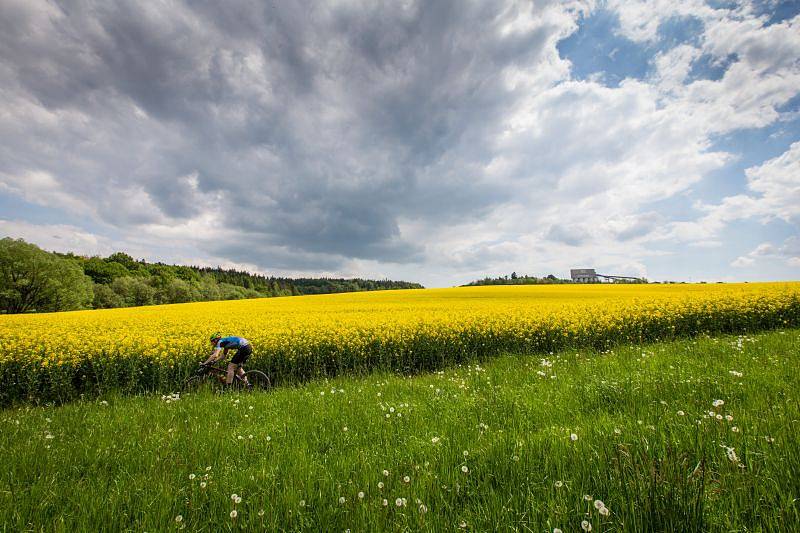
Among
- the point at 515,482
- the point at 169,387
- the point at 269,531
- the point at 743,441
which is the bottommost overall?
the point at 169,387

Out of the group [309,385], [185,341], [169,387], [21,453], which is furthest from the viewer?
[185,341]

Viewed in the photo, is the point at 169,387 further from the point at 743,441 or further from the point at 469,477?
the point at 743,441

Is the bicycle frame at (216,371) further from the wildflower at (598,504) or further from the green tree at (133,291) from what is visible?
the green tree at (133,291)

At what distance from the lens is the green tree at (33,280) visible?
162 feet

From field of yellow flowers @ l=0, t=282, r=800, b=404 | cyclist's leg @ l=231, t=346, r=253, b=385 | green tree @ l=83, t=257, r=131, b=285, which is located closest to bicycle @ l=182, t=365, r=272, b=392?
cyclist's leg @ l=231, t=346, r=253, b=385

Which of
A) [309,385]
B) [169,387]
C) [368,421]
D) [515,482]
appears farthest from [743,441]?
[169,387]

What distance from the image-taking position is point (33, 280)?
51.2 metres

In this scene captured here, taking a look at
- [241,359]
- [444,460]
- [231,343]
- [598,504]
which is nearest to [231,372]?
[241,359]

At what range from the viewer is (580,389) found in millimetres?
5340

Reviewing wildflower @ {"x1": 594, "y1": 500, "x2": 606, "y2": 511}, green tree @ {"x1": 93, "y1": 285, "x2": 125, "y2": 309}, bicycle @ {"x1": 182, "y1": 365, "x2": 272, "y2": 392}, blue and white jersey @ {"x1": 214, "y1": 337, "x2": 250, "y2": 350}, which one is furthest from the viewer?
green tree @ {"x1": 93, "y1": 285, "x2": 125, "y2": 309}

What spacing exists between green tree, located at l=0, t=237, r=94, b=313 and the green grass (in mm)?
66907

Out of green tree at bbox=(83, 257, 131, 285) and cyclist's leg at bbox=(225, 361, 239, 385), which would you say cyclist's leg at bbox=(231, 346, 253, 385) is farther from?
green tree at bbox=(83, 257, 131, 285)

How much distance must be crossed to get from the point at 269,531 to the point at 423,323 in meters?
9.56

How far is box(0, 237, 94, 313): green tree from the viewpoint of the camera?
49.5 meters
